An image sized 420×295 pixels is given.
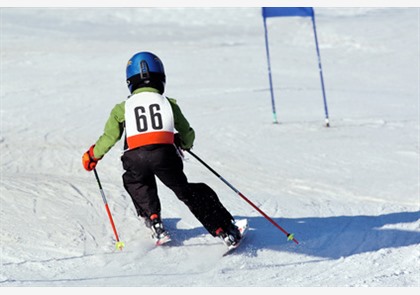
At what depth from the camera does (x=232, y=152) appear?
432 inches

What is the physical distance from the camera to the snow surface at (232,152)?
21.7 ft

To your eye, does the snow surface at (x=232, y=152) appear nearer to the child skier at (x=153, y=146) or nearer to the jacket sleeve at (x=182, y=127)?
the child skier at (x=153, y=146)

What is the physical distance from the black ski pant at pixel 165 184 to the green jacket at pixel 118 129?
167 mm

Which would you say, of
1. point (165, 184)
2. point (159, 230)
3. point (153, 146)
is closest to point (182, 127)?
point (153, 146)

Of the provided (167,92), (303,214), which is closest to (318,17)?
(167,92)

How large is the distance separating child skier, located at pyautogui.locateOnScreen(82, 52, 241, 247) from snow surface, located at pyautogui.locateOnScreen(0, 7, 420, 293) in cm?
34

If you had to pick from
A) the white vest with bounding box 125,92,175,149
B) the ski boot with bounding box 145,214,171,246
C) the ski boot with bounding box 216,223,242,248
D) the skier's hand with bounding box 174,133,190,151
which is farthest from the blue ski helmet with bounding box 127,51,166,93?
the ski boot with bounding box 216,223,242,248

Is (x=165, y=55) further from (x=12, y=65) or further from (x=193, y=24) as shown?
(x=193, y=24)

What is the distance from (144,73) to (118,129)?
49 centimetres

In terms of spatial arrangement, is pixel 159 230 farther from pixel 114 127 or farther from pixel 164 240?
pixel 114 127

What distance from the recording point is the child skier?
644 cm

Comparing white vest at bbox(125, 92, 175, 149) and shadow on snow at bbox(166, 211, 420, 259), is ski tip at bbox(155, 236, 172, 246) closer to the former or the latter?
shadow on snow at bbox(166, 211, 420, 259)

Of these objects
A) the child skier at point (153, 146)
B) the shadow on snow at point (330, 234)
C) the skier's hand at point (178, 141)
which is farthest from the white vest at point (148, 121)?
the shadow on snow at point (330, 234)

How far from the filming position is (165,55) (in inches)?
714
